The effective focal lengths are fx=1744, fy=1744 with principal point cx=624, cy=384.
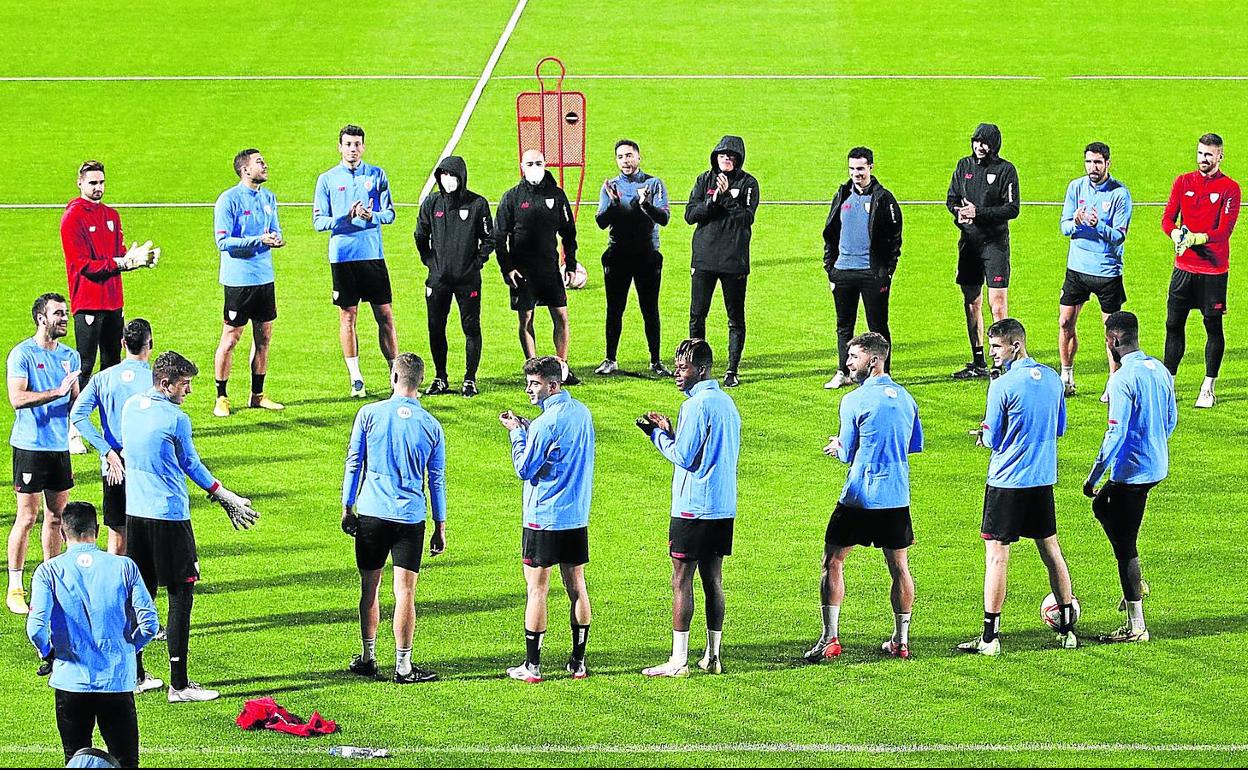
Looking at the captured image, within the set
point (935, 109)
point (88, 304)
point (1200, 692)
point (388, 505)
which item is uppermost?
point (935, 109)

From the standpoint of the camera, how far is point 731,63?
31.1 metres

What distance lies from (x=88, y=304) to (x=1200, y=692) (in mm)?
9805

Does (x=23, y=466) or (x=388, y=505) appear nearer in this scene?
(x=388, y=505)

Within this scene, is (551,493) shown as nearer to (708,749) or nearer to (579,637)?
(579,637)

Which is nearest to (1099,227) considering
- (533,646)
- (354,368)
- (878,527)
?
(878,527)

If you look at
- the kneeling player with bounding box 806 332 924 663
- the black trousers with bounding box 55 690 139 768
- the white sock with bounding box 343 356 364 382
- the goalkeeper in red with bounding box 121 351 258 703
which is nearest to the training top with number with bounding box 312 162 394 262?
the white sock with bounding box 343 356 364 382

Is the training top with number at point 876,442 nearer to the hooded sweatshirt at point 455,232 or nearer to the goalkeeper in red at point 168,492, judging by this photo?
the goalkeeper in red at point 168,492

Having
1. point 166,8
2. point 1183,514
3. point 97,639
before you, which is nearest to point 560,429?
point 97,639

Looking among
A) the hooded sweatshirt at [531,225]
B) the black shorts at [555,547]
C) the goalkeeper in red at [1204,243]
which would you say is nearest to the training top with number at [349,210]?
the hooded sweatshirt at [531,225]

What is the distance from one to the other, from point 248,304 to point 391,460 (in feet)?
20.1

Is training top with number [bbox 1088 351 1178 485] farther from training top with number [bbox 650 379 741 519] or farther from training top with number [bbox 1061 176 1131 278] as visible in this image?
training top with number [bbox 1061 176 1131 278]

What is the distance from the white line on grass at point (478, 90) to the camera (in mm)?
26359

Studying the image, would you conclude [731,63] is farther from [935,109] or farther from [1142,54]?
[1142,54]

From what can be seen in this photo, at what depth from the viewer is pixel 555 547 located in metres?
10.7
